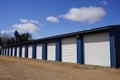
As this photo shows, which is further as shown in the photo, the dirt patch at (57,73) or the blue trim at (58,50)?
the blue trim at (58,50)

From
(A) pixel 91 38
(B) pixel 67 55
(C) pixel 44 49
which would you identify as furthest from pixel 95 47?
(C) pixel 44 49

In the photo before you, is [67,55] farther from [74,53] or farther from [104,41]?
[104,41]

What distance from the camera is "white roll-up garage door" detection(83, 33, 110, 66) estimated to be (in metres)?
18.9

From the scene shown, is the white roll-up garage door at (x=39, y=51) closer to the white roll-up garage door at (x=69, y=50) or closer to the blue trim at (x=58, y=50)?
the blue trim at (x=58, y=50)

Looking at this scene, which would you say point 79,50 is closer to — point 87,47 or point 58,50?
point 87,47

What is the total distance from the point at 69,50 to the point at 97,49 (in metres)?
5.88

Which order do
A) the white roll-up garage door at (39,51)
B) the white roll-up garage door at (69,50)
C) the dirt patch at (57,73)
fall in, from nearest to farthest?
the dirt patch at (57,73) < the white roll-up garage door at (69,50) < the white roll-up garage door at (39,51)

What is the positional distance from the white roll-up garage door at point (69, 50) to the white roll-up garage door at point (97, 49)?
2327 mm

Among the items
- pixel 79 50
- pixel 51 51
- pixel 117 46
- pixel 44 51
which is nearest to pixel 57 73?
pixel 117 46

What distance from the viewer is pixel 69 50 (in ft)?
83.3

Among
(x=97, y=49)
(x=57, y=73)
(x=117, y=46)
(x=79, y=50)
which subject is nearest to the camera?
(x=57, y=73)

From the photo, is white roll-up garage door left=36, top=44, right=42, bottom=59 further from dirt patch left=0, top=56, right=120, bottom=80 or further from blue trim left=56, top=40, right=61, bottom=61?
dirt patch left=0, top=56, right=120, bottom=80

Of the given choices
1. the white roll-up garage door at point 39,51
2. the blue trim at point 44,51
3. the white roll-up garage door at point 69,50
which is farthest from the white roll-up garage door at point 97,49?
the white roll-up garage door at point 39,51

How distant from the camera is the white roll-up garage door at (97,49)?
18.9 meters
